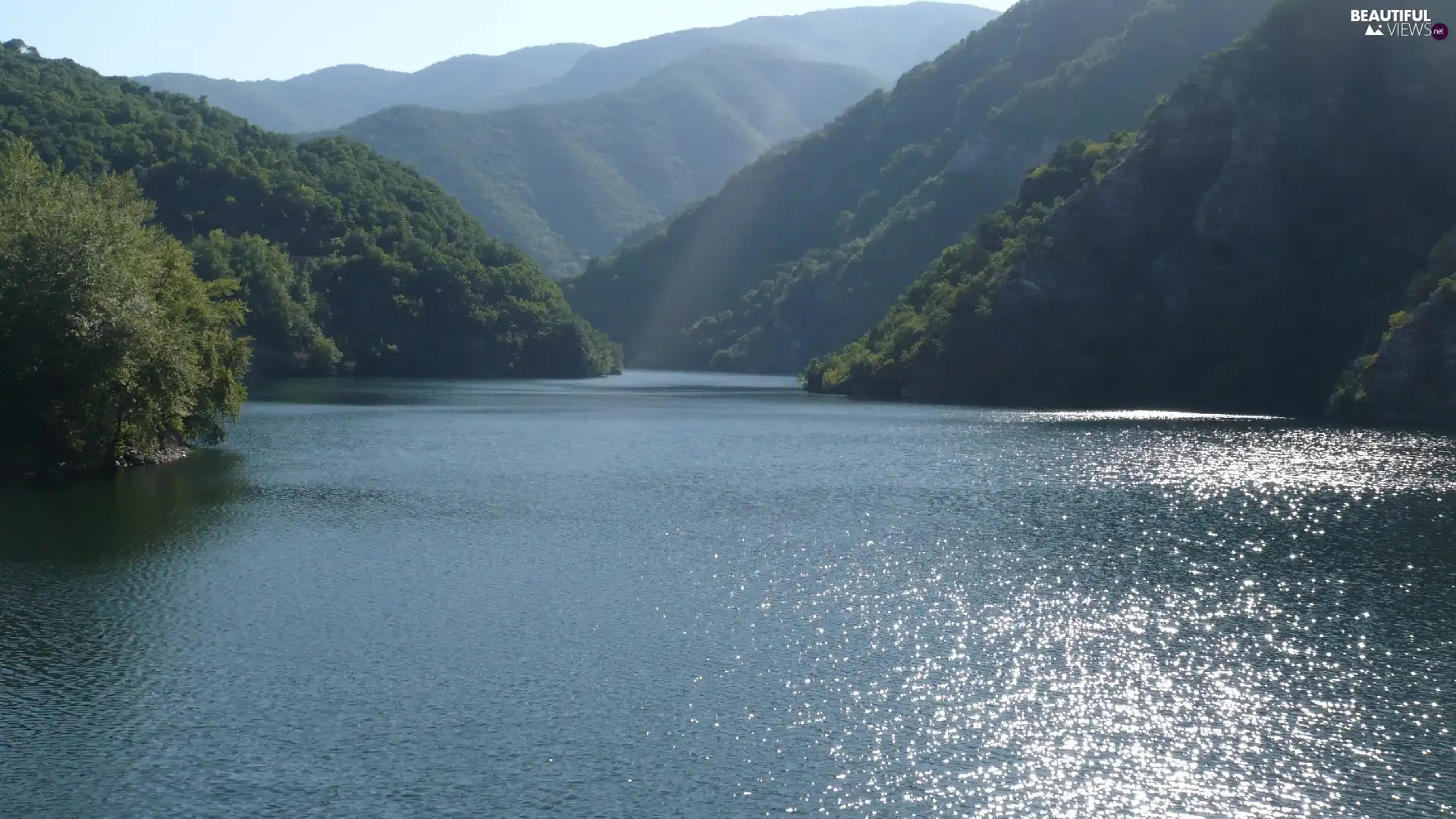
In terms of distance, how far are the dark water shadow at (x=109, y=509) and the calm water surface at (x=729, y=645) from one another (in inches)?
13.2

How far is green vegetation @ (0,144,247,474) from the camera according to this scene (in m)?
64.5

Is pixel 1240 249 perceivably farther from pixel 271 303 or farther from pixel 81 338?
pixel 271 303

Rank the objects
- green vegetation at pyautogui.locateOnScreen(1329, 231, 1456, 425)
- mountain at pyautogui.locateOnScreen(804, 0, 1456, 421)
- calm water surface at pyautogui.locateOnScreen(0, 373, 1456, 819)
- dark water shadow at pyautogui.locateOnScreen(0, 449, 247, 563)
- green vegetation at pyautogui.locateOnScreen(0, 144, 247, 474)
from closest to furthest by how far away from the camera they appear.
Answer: calm water surface at pyautogui.locateOnScreen(0, 373, 1456, 819)
dark water shadow at pyautogui.locateOnScreen(0, 449, 247, 563)
green vegetation at pyautogui.locateOnScreen(0, 144, 247, 474)
green vegetation at pyautogui.locateOnScreen(1329, 231, 1456, 425)
mountain at pyautogui.locateOnScreen(804, 0, 1456, 421)

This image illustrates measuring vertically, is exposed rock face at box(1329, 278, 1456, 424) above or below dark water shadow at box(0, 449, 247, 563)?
above

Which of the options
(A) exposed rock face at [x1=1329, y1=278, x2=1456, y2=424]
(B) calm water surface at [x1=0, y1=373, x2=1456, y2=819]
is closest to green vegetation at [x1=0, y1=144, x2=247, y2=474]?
(B) calm water surface at [x1=0, y1=373, x2=1456, y2=819]

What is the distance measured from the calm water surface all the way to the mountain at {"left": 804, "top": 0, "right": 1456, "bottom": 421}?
62.6 m

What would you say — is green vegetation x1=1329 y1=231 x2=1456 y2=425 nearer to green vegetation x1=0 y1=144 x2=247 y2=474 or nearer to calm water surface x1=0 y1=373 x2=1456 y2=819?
calm water surface x1=0 y1=373 x2=1456 y2=819

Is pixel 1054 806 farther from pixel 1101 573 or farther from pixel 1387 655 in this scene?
pixel 1101 573

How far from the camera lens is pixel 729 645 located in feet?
124

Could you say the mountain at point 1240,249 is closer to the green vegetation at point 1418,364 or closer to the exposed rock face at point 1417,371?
the green vegetation at point 1418,364

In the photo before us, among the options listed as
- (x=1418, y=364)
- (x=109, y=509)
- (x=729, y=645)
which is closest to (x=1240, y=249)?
(x=1418, y=364)

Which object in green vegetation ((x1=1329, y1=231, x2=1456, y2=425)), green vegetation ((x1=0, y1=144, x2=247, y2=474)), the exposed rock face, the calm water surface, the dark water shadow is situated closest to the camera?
the calm water surface

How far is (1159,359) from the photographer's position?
471 feet

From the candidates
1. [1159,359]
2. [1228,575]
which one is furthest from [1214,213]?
[1228,575]
